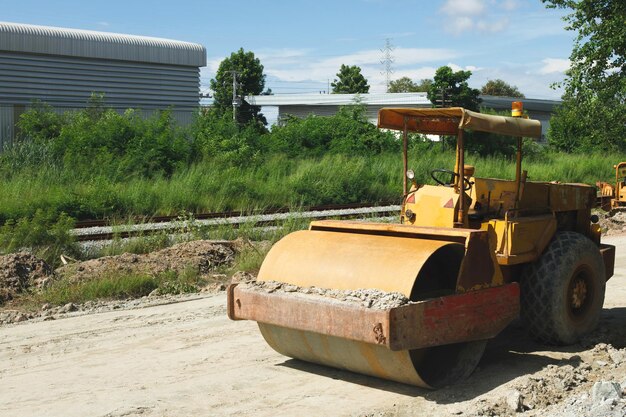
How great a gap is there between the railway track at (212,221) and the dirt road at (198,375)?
17.8 ft

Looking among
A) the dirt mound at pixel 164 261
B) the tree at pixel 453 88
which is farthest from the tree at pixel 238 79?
the dirt mound at pixel 164 261

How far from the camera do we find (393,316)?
6.23 meters

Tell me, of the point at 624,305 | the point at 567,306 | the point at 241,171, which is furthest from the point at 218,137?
the point at 567,306

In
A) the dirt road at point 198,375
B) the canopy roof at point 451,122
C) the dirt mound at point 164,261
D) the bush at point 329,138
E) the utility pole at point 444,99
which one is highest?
the utility pole at point 444,99

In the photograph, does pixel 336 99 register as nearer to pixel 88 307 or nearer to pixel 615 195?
pixel 615 195

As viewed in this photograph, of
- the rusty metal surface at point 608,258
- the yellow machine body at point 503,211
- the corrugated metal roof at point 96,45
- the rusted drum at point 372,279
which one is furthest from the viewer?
the corrugated metal roof at point 96,45

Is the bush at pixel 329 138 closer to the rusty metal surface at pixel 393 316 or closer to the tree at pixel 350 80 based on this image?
the rusty metal surface at pixel 393 316

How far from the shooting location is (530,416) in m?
6.23

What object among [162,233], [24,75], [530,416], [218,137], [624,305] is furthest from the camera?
[24,75]

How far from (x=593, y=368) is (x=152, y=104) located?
3193 cm

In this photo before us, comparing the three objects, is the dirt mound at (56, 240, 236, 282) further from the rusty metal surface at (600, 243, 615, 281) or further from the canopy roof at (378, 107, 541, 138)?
the rusty metal surface at (600, 243, 615, 281)

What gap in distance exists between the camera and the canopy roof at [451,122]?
7418 mm

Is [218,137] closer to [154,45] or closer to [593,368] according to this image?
[154,45]

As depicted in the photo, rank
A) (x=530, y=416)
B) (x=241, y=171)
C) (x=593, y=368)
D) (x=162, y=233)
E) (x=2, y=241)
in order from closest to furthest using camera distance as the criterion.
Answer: (x=530, y=416) < (x=593, y=368) < (x=2, y=241) < (x=162, y=233) < (x=241, y=171)
